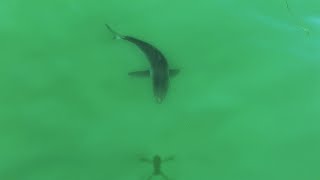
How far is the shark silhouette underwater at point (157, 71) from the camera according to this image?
13.7 feet

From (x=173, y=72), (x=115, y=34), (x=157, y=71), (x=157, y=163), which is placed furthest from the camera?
(x=115, y=34)

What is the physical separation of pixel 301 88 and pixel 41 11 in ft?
7.58

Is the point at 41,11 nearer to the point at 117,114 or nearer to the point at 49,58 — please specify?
the point at 49,58

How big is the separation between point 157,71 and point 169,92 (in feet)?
0.63

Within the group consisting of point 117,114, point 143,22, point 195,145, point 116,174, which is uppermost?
point 143,22

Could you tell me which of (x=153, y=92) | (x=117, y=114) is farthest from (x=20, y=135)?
(x=153, y=92)

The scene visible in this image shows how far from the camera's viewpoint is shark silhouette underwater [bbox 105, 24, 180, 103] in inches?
164

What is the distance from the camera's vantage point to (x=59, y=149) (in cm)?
391

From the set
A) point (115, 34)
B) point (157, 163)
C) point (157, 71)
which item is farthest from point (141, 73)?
point (157, 163)

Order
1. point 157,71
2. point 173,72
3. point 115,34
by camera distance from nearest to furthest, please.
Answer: point 157,71 → point 173,72 → point 115,34

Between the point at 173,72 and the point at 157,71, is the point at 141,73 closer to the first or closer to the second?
the point at 157,71

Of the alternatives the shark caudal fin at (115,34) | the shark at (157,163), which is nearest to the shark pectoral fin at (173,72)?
the shark caudal fin at (115,34)

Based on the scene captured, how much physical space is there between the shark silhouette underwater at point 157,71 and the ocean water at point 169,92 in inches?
3.3

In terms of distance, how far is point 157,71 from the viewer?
13.9 ft
